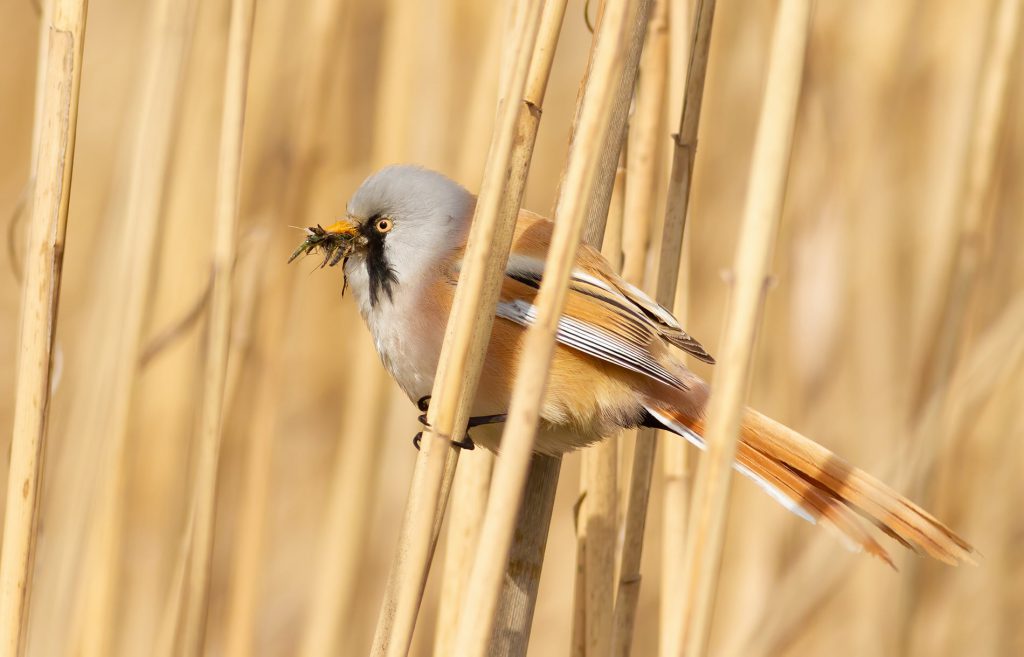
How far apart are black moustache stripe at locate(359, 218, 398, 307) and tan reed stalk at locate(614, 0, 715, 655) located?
17.3 inches

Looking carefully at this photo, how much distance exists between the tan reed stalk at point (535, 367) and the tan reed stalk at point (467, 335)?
3.4 inches

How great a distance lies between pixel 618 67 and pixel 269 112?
5.30ft

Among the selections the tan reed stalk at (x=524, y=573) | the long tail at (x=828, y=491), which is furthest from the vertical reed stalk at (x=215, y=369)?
the long tail at (x=828, y=491)

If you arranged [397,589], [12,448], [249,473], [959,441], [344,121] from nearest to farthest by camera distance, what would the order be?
[397,589] → [12,448] → [249,473] → [959,441] → [344,121]

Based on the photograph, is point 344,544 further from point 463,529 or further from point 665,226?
point 665,226

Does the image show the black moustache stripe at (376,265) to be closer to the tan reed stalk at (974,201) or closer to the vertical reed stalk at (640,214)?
the vertical reed stalk at (640,214)

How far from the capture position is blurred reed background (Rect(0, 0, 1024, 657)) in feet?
5.58

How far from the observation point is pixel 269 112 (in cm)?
241

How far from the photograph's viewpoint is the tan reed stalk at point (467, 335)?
3.44 feet

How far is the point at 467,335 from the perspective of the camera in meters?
1.08

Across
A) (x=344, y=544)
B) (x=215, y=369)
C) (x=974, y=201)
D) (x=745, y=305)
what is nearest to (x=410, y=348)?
(x=215, y=369)

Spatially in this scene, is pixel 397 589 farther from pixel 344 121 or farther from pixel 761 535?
pixel 344 121

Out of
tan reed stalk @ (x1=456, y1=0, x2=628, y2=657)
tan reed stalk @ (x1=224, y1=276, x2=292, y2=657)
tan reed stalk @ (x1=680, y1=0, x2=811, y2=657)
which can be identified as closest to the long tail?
tan reed stalk @ (x1=680, y1=0, x2=811, y2=657)

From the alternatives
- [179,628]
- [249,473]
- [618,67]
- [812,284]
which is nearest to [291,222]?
[249,473]
